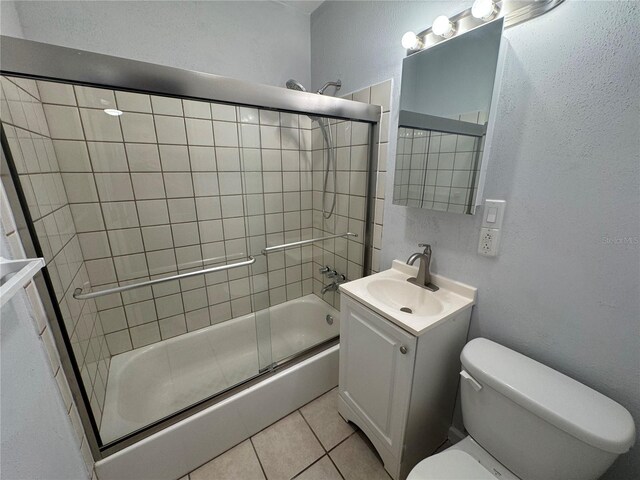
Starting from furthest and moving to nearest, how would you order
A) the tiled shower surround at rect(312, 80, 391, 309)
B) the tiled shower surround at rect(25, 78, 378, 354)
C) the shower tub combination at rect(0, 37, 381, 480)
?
the tiled shower surround at rect(312, 80, 391, 309), the tiled shower surround at rect(25, 78, 378, 354), the shower tub combination at rect(0, 37, 381, 480)

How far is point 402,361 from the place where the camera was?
3.29ft

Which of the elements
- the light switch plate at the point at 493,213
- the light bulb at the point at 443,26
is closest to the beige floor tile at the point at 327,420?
the light switch plate at the point at 493,213

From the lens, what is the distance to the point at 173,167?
1.52 metres

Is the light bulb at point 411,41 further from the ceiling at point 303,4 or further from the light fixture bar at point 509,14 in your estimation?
the ceiling at point 303,4

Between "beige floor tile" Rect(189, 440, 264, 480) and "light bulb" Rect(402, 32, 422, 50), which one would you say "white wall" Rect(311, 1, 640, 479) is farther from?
"beige floor tile" Rect(189, 440, 264, 480)

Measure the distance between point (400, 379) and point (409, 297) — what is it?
0.42 m

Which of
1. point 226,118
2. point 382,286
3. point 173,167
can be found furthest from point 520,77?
point 173,167

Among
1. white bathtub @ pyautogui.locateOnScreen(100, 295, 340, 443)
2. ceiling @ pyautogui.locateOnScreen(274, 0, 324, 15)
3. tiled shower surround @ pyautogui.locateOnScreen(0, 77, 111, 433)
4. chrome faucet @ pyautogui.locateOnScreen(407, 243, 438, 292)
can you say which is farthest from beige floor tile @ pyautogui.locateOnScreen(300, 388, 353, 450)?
ceiling @ pyautogui.locateOnScreen(274, 0, 324, 15)

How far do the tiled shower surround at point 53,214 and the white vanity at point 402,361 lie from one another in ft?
3.78

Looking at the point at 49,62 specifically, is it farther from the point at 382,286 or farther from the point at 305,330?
the point at 305,330

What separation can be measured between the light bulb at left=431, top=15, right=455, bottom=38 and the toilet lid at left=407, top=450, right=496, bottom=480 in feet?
5.30

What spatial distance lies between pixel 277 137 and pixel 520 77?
122 centimetres

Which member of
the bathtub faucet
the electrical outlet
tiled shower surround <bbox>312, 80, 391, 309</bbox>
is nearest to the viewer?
the electrical outlet

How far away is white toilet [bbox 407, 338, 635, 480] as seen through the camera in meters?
0.68
